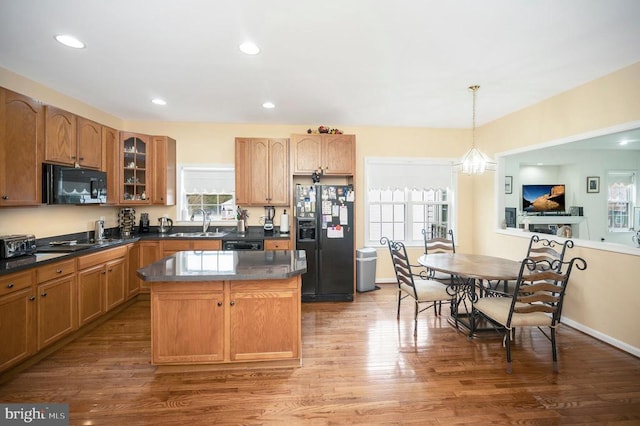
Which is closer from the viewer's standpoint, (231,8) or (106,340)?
(231,8)

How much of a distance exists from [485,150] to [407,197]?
4.71 ft

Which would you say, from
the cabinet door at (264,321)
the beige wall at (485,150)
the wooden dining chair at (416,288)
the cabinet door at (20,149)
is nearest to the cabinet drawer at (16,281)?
the cabinet door at (20,149)

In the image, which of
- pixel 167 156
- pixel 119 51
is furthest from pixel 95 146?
pixel 119 51

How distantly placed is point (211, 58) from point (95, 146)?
7.06ft

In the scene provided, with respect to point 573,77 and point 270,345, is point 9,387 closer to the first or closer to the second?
point 270,345

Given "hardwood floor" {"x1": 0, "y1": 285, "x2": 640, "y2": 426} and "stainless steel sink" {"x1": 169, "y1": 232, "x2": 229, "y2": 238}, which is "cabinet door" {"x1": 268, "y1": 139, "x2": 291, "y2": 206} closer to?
"stainless steel sink" {"x1": 169, "y1": 232, "x2": 229, "y2": 238}

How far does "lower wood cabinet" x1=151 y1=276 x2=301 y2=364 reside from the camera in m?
2.27

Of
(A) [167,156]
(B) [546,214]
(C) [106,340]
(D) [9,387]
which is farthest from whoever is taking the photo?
(B) [546,214]

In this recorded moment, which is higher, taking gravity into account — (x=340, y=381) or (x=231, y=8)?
(x=231, y=8)

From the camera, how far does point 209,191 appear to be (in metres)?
4.80

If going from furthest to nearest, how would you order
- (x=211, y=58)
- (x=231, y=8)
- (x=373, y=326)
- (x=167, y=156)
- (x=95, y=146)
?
1. (x=167, y=156)
2. (x=95, y=146)
3. (x=373, y=326)
4. (x=211, y=58)
5. (x=231, y=8)

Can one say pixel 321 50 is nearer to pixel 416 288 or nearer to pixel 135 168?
pixel 416 288

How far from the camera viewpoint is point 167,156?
172 inches

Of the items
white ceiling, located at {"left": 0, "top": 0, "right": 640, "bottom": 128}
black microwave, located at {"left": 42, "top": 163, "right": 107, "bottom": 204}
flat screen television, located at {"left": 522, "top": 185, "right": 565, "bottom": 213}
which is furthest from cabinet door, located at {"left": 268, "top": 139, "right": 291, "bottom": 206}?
flat screen television, located at {"left": 522, "top": 185, "right": 565, "bottom": 213}
